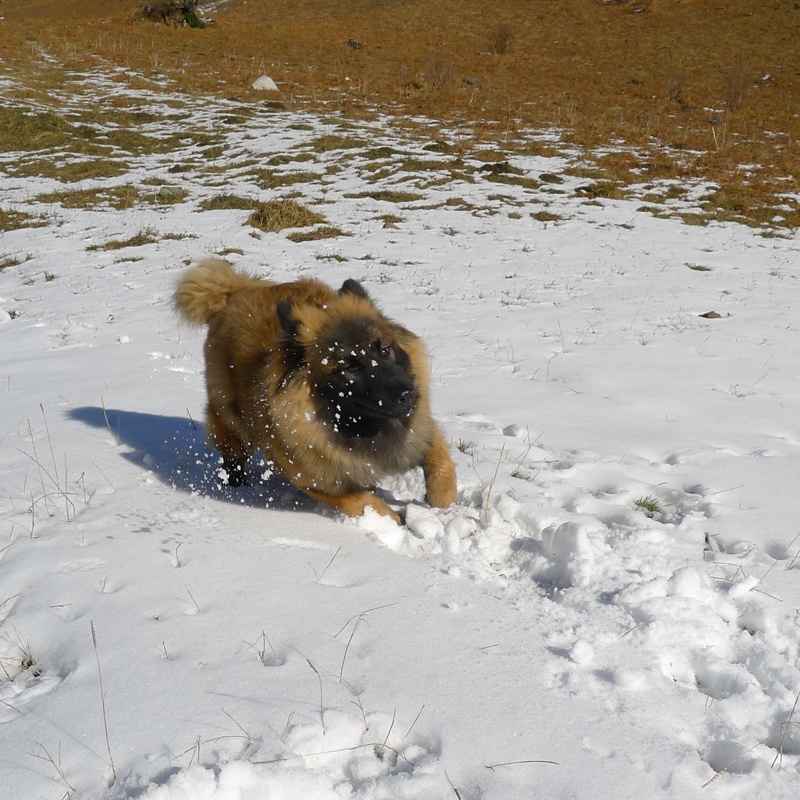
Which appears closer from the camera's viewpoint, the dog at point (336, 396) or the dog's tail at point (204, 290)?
the dog at point (336, 396)

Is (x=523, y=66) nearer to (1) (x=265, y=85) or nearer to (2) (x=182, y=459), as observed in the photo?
(1) (x=265, y=85)

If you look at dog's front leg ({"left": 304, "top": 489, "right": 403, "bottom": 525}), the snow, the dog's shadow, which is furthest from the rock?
dog's front leg ({"left": 304, "top": 489, "right": 403, "bottom": 525})

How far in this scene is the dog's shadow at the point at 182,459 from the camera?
4.21 meters

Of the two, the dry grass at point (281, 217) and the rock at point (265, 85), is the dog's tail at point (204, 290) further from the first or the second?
the rock at point (265, 85)

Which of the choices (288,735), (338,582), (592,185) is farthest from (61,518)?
(592,185)

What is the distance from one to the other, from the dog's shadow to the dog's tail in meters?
0.97

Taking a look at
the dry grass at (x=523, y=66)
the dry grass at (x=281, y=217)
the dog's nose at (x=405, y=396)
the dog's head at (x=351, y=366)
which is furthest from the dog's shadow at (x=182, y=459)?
the dry grass at (x=523, y=66)

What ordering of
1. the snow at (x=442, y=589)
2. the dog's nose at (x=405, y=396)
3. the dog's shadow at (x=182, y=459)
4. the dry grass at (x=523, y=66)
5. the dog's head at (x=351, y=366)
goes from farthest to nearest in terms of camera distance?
the dry grass at (x=523, y=66) < the dog's shadow at (x=182, y=459) < the dog's head at (x=351, y=366) < the dog's nose at (x=405, y=396) < the snow at (x=442, y=589)

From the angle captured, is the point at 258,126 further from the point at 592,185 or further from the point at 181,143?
the point at 592,185

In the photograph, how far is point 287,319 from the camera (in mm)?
3684

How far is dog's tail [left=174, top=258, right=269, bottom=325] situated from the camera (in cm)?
473

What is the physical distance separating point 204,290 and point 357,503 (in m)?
2.11

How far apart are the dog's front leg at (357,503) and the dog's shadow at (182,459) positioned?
41cm

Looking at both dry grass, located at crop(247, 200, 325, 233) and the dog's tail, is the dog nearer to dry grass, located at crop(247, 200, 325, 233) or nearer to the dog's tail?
the dog's tail
